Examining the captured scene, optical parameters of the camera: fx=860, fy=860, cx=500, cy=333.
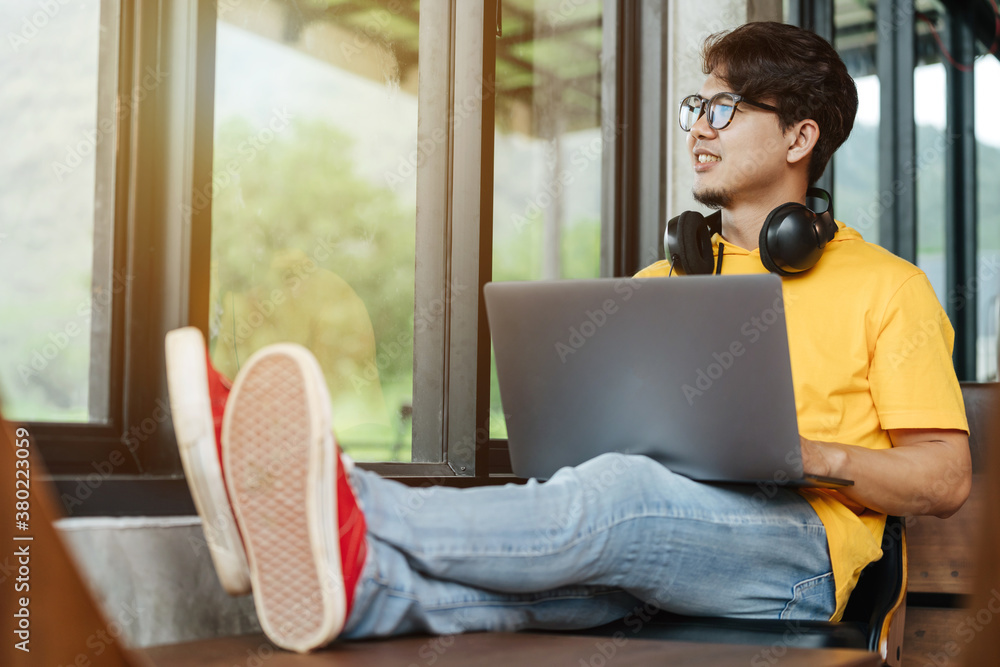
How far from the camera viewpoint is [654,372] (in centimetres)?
109

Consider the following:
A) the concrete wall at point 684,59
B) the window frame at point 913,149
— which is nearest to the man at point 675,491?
the concrete wall at point 684,59

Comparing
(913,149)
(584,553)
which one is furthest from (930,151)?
(584,553)

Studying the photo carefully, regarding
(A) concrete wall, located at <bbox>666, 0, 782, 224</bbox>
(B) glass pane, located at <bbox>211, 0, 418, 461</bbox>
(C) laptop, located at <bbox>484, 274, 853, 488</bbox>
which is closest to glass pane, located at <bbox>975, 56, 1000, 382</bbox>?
(A) concrete wall, located at <bbox>666, 0, 782, 224</bbox>

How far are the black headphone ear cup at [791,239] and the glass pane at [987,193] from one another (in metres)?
3.37

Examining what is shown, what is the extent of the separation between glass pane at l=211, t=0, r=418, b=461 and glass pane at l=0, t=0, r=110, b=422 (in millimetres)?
192

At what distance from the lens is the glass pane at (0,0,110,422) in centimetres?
122

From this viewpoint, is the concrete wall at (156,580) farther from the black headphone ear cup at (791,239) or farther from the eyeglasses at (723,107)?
the eyeglasses at (723,107)

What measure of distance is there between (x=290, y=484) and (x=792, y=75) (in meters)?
1.31

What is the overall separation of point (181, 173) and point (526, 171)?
1017 mm

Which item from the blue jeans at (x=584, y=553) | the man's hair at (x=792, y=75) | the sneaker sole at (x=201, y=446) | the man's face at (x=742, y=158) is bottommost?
the blue jeans at (x=584, y=553)

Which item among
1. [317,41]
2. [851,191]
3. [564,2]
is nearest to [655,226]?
[564,2]

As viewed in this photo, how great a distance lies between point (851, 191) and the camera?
11.8 feet

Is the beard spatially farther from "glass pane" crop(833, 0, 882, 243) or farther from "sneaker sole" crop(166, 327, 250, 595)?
"glass pane" crop(833, 0, 882, 243)

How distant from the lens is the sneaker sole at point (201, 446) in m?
0.88
